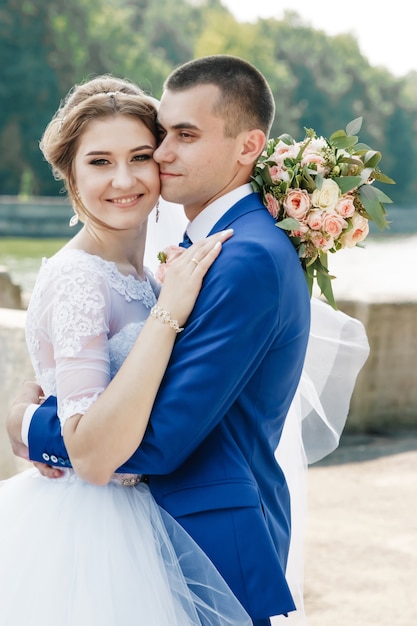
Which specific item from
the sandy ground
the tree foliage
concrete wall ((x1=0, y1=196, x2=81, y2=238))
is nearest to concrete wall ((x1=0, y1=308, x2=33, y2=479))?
the sandy ground

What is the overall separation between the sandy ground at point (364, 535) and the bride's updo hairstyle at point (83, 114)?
2.60 meters

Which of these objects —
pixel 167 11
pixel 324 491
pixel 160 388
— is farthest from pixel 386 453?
pixel 167 11

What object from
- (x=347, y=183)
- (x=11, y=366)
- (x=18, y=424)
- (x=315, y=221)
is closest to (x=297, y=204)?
(x=315, y=221)

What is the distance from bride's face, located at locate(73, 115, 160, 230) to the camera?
2654 mm

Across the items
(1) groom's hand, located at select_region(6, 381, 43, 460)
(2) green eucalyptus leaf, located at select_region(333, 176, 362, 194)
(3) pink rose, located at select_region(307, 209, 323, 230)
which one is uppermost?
(2) green eucalyptus leaf, located at select_region(333, 176, 362, 194)

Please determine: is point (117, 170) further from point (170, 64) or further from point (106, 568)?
point (170, 64)

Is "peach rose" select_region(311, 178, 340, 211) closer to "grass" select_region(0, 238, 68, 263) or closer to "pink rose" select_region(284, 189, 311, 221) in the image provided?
"pink rose" select_region(284, 189, 311, 221)

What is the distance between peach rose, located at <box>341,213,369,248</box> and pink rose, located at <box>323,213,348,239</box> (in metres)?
0.09

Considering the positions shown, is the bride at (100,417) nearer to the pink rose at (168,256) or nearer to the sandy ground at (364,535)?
the pink rose at (168,256)

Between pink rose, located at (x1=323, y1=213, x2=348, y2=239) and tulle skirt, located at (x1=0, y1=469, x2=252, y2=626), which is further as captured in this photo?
pink rose, located at (x1=323, y1=213, x2=348, y2=239)

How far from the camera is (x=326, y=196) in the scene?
2.62m

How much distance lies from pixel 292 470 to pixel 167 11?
82.5 m

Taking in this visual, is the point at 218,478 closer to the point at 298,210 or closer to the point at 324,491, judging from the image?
the point at 298,210

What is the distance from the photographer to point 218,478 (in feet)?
7.86
